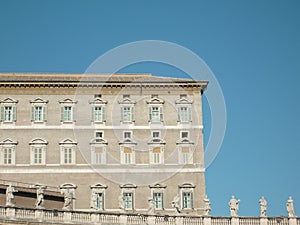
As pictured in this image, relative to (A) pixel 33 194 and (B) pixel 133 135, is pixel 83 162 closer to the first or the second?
(B) pixel 133 135

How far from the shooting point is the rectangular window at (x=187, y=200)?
72312mm

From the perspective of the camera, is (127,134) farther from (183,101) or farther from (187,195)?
(187,195)

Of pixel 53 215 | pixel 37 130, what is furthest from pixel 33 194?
pixel 37 130

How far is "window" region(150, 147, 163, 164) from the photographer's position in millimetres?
74188

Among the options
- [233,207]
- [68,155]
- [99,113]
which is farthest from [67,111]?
[233,207]

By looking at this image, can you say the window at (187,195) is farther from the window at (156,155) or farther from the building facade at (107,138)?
the window at (156,155)

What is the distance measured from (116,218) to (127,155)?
65.7ft

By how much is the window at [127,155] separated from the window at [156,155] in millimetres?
1736

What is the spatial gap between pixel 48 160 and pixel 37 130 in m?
3.02

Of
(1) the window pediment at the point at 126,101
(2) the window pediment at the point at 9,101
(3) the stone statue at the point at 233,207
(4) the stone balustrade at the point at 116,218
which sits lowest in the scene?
(4) the stone balustrade at the point at 116,218

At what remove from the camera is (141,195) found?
238 feet

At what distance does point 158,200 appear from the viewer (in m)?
72.4

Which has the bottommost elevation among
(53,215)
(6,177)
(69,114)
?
(53,215)

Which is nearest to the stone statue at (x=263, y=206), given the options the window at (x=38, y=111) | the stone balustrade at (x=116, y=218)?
the stone balustrade at (x=116, y=218)
